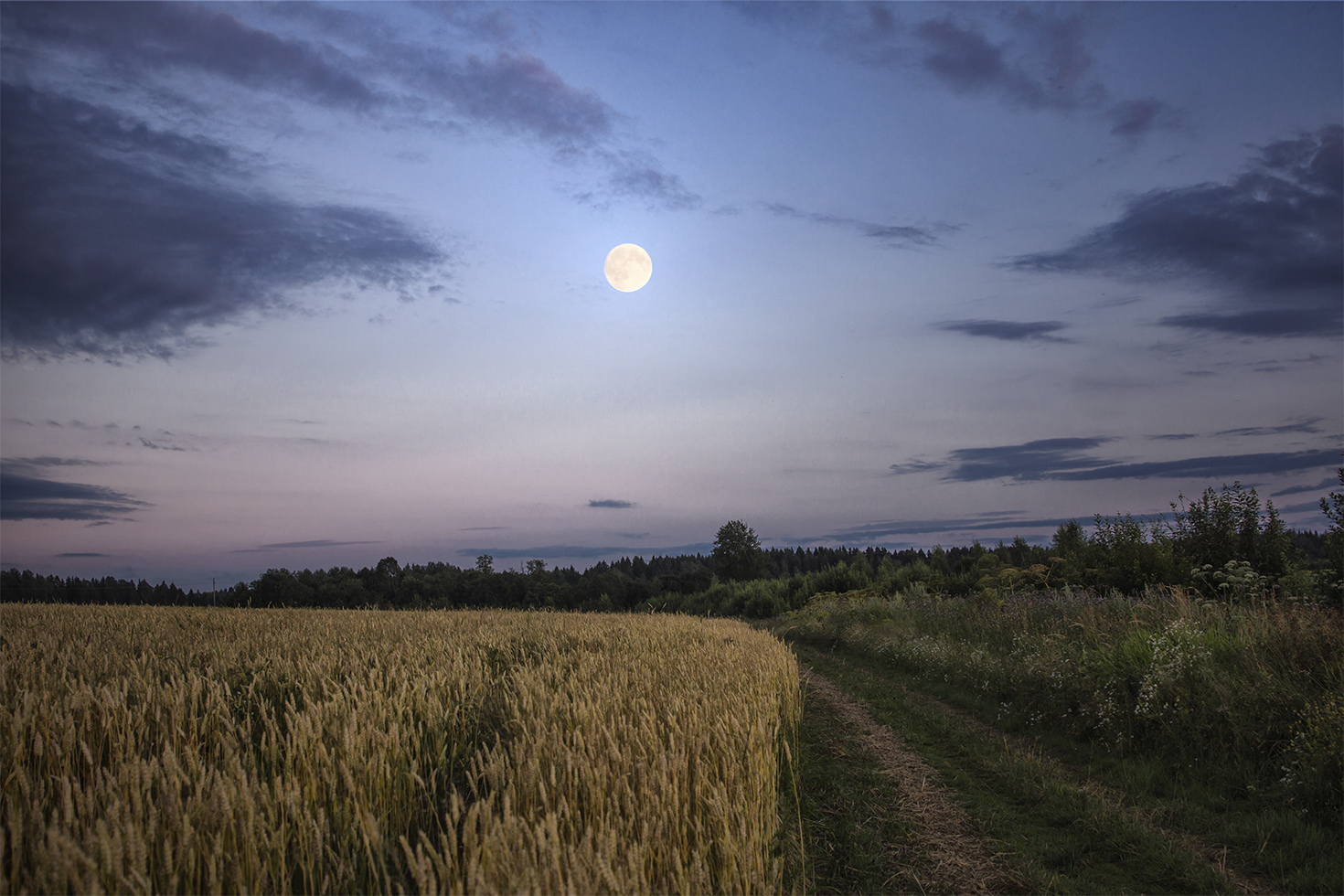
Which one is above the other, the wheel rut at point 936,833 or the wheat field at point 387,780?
the wheat field at point 387,780

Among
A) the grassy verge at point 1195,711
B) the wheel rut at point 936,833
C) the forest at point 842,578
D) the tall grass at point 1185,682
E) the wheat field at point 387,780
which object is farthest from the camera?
the forest at point 842,578

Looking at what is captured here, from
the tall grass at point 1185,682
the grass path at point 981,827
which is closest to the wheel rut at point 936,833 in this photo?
the grass path at point 981,827

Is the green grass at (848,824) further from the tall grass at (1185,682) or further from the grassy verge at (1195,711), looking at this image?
the tall grass at (1185,682)

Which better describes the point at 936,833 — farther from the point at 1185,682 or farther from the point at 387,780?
the point at 387,780

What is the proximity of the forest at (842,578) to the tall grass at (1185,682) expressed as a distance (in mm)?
3771

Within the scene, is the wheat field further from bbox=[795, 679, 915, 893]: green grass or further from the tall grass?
the tall grass

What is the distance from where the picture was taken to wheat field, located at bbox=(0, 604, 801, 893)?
2867 millimetres

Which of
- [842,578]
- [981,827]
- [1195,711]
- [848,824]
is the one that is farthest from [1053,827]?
[842,578]

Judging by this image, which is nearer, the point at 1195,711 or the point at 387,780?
the point at 387,780

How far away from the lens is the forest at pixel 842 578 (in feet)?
63.0

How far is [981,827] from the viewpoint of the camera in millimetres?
6621

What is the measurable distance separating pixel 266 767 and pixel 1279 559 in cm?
2612

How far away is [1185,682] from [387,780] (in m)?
10.1

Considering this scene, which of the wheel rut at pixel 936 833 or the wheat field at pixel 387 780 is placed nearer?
the wheat field at pixel 387 780
